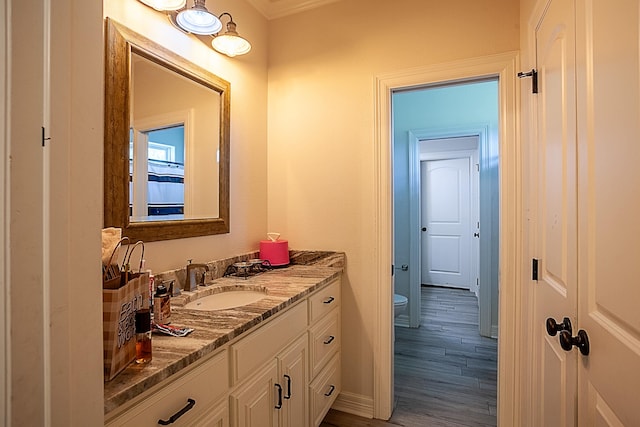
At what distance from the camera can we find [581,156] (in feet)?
3.12

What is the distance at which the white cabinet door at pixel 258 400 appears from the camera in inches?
45.2

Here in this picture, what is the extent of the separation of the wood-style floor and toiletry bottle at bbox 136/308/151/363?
150 cm

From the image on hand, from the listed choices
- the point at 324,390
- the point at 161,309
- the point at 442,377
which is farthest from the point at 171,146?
the point at 442,377

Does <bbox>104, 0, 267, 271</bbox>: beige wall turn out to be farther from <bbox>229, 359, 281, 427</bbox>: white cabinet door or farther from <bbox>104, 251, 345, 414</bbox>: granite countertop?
<bbox>229, 359, 281, 427</bbox>: white cabinet door

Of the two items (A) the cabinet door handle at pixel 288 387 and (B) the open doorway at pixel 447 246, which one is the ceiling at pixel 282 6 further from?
(A) the cabinet door handle at pixel 288 387

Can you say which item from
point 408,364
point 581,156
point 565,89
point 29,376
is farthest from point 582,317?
point 408,364

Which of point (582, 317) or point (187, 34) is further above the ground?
point (187, 34)

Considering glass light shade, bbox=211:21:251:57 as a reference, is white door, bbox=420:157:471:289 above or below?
below

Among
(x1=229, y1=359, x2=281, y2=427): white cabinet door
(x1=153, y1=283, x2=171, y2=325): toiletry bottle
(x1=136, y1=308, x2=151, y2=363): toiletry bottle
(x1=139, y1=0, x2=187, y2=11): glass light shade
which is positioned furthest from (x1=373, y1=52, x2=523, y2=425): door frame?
(x1=136, y1=308, x2=151, y2=363): toiletry bottle

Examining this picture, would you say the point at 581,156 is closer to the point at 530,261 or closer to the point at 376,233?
the point at 530,261

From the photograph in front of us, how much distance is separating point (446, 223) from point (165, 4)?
4835 mm

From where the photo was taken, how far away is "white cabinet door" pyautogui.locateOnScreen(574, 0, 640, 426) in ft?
2.29

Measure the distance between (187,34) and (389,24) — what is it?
3.83ft

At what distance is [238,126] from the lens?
2074 millimetres
